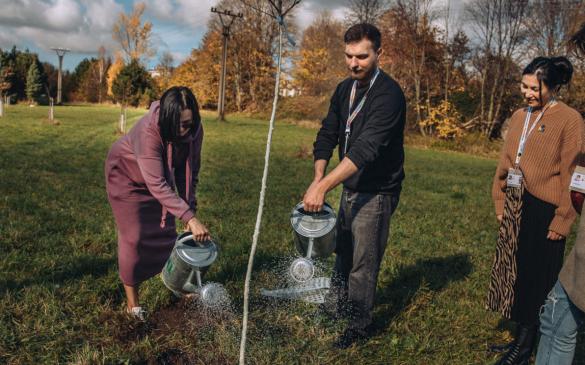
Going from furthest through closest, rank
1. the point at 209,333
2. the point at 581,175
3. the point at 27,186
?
the point at 27,186 < the point at 209,333 < the point at 581,175

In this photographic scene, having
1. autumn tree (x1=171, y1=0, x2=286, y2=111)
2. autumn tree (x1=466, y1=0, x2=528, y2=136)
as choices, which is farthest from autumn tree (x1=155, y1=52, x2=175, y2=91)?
autumn tree (x1=466, y1=0, x2=528, y2=136)

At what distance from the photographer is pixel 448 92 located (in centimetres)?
2520

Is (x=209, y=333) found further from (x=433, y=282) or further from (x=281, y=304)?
(x=433, y=282)

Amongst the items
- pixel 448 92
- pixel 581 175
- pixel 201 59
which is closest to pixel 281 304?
pixel 581 175

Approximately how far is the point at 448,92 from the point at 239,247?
73.7ft

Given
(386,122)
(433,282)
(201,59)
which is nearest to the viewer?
(386,122)

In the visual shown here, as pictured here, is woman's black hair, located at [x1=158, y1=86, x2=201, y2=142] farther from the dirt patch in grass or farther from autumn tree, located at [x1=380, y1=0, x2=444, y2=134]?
autumn tree, located at [x1=380, y1=0, x2=444, y2=134]

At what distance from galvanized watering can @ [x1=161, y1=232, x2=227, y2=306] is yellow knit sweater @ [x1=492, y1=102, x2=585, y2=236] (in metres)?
2.26

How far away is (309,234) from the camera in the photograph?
304 cm

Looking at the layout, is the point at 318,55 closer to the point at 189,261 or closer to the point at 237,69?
the point at 237,69

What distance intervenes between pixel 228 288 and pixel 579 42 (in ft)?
10.4

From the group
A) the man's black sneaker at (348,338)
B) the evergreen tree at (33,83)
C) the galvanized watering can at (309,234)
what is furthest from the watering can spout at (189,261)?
the evergreen tree at (33,83)

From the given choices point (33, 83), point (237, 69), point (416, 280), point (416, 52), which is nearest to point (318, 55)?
point (237, 69)

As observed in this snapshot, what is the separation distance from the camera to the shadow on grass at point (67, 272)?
3.95 m
